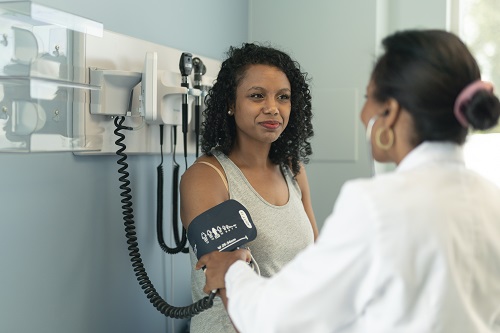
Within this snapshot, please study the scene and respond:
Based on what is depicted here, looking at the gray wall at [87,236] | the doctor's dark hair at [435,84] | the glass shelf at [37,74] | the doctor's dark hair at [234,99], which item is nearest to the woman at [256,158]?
the doctor's dark hair at [234,99]

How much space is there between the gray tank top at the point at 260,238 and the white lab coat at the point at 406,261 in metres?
0.66

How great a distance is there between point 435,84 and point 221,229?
704 millimetres

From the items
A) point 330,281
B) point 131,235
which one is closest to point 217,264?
point 131,235

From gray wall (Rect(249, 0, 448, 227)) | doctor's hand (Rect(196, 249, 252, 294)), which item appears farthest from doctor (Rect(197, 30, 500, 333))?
gray wall (Rect(249, 0, 448, 227))

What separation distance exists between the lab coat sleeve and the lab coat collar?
123mm

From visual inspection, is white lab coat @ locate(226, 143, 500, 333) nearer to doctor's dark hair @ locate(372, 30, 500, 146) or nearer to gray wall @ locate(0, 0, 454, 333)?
doctor's dark hair @ locate(372, 30, 500, 146)

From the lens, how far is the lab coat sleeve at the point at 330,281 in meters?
0.98

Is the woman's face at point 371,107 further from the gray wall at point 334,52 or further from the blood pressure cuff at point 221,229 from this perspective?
the gray wall at point 334,52

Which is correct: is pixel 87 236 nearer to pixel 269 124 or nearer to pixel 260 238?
pixel 260 238

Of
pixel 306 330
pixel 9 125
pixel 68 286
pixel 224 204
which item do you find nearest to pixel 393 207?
pixel 306 330

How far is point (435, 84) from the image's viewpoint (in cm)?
102

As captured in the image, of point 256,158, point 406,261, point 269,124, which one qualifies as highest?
point 269,124

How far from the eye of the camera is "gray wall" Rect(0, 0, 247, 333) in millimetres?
1466

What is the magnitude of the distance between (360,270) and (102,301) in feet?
3.33
